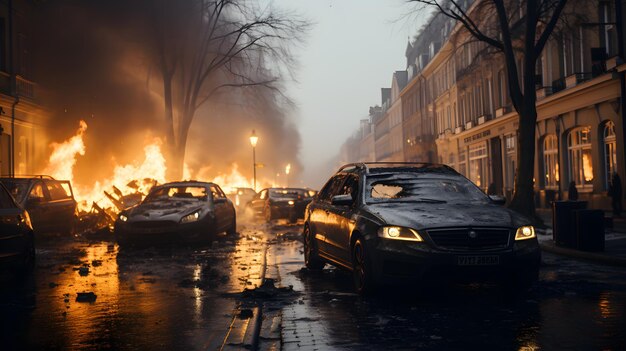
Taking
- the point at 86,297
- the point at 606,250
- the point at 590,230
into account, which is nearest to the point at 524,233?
the point at 86,297

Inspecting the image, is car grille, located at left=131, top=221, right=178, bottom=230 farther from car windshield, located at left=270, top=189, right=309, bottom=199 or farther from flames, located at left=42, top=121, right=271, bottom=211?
car windshield, located at left=270, top=189, right=309, bottom=199

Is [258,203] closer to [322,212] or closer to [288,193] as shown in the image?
[288,193]

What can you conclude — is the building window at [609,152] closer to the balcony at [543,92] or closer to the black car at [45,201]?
the balcony at [543,92]

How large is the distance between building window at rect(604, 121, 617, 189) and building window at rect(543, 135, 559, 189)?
15.1ft

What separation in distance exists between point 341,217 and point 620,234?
386 inches

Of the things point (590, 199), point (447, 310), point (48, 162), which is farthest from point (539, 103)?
point (447, 310)

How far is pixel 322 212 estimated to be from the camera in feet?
33.2

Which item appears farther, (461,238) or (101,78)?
(101,78)

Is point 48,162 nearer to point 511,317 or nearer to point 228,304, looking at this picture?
point 228,304

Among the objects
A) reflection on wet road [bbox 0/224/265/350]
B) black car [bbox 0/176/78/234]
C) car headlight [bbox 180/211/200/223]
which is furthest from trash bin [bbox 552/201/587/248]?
black car [bbox 0/176/78/234]

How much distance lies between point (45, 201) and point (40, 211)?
0.42 m

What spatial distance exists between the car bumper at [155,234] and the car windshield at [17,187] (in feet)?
8.46

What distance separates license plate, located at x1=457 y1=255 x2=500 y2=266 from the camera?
731 centimetres

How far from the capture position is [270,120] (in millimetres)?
66375
